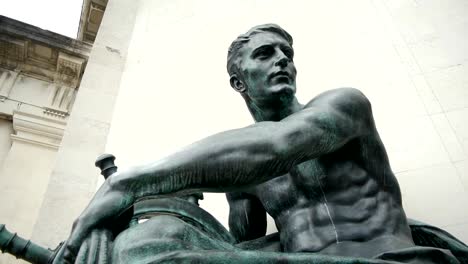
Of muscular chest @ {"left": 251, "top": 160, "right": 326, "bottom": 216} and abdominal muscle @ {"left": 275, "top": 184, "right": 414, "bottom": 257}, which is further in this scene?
muscular chest @ {"left": 251, "top": 160, "right": 326, "bottom": 216}

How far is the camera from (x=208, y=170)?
1.40m

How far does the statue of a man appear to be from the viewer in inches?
55.3

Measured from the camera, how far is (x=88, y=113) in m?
3.74

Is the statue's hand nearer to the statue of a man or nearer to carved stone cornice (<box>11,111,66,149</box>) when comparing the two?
the statue of a man

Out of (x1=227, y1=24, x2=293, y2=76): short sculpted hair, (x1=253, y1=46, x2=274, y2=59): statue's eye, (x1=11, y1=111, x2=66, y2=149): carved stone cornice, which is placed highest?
(x1=11, y1=111, x2=66, y2=149): carved stone cornice

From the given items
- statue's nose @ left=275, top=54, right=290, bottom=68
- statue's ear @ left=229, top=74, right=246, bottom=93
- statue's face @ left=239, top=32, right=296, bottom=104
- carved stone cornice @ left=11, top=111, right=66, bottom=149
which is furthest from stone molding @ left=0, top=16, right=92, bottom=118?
statue's nose @ left=275, top=54, right=290, bottom=68

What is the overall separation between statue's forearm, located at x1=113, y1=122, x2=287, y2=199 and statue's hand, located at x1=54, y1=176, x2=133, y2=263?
0.03m

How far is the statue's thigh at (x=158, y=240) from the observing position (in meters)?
1.24

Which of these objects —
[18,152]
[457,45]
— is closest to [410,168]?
[457,45]

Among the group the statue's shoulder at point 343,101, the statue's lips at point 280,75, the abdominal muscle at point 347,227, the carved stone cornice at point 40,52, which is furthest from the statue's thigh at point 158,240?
the carved stone cornice at point 40,52

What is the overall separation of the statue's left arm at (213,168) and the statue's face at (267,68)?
1.18 ft

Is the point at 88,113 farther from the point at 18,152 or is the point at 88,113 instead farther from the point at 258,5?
the point at 18,152

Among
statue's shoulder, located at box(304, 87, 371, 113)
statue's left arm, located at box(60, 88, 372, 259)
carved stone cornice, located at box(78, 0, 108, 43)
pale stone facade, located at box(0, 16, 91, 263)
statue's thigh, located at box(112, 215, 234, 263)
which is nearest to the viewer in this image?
statue's thigh, located at box(112, 215, 234, 263)

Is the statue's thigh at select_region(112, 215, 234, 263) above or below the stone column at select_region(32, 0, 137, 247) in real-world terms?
below
